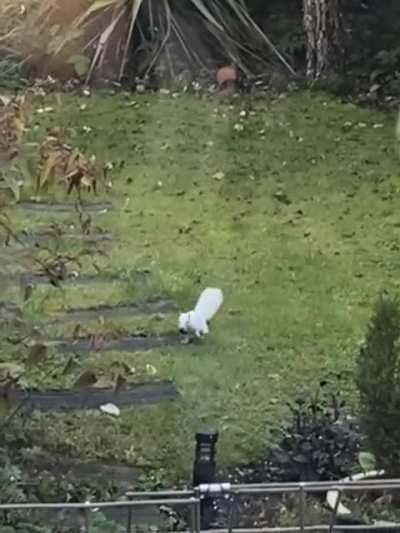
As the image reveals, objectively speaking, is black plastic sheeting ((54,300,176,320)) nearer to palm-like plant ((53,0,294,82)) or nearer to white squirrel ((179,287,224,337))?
white squirrel ((179,287,224,337))

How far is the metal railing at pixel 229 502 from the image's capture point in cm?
151

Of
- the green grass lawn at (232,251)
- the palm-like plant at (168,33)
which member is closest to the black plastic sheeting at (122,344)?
the green grass lawn at (232,251)

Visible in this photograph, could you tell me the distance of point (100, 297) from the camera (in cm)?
203

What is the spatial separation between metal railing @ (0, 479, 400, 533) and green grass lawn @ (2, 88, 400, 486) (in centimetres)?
22

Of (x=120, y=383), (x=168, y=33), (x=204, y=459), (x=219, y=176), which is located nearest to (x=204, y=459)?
→ (x=204, y=459)

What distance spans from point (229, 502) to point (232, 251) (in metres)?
0.45

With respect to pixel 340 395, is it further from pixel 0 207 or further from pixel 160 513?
pixel 0 207

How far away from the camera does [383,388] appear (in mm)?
1723

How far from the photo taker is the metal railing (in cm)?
151

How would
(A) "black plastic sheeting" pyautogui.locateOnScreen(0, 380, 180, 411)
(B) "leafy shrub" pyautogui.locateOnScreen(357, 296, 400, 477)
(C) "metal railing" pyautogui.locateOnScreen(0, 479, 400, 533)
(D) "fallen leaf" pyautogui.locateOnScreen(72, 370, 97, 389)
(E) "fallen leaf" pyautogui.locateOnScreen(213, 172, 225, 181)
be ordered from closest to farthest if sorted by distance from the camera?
(C) "metal railing" pyautogui.locateOnScreen(0, 479, 400, 533) < (B) "leafy shrub" pyautogui.locateOnScreen(357, 296, 400, 477) < (D) "fallen leaf" pyautogui.locateOnScreen(72, 370, 97, 389) < (A) "black plastic sheeting" pyautogui.locateOnScreen(0, 380, 180, 411) < (E) "fallen leaf" pyautogui.locateOnScreen(213, 172, 225, 181)

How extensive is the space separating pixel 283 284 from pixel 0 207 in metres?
0.54

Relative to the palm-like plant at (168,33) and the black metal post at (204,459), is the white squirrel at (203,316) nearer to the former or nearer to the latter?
the black metal post at (204,459)

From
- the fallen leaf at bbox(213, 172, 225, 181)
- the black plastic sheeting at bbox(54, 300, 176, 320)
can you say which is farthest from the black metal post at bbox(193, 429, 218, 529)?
the fallen leaf at bbox(213, 172, 225, 181)

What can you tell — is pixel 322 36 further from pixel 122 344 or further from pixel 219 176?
pixel 122 344
